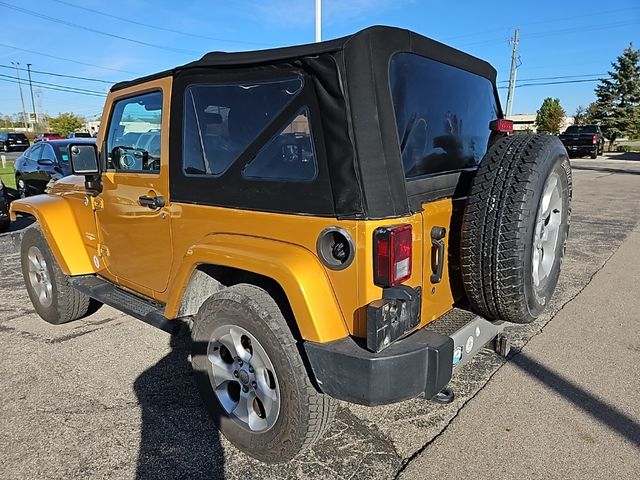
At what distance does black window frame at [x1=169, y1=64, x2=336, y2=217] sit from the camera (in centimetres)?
219

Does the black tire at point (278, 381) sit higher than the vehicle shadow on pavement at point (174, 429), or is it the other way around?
the black tire at point (278, 381)

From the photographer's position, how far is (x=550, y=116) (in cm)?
4644

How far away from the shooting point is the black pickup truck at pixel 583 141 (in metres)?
27.9

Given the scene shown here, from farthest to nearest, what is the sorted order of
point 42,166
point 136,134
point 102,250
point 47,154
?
point 47,154, point 42,166, point 102,250, point 136,134

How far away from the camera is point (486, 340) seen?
2.76m

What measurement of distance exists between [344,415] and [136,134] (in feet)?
7.63

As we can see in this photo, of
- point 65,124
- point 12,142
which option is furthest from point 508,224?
point 65,124

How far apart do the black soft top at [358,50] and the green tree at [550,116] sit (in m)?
47.5

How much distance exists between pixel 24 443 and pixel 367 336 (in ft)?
6.89

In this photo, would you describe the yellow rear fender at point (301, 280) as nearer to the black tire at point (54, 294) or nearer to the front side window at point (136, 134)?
the front side window at point (136, 134)

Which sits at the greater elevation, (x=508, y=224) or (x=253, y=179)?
(x=253, y=179)

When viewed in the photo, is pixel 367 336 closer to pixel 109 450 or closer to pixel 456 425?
pixel 456 425

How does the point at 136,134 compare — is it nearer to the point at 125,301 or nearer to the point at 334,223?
the point at 125,301

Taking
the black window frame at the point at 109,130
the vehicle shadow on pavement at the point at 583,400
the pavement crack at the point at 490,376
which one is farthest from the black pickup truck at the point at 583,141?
the black window frame at the point at 109,130
